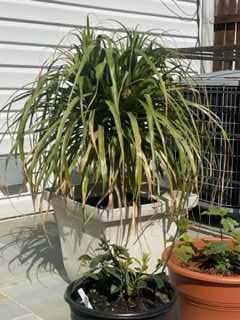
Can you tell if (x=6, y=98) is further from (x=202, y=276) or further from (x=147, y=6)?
(x=202, y=276)

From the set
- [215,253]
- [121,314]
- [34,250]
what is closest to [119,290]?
[121,314]

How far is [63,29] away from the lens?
16.5 feet

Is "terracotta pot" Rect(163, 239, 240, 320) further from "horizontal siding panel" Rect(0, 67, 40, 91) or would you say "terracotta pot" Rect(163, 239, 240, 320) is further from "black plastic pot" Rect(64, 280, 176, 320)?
"horizontal siding panel" Rect(0, 67, 40, 91)

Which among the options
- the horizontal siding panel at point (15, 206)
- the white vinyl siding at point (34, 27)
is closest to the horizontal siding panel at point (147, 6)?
the white vinyl siding at point (34, 27)

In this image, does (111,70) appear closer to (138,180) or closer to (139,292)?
(138,180)

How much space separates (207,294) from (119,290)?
390mm

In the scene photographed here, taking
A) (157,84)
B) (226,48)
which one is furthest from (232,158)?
(157,84)

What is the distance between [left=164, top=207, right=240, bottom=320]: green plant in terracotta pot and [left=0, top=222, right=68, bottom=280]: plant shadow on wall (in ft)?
3.43

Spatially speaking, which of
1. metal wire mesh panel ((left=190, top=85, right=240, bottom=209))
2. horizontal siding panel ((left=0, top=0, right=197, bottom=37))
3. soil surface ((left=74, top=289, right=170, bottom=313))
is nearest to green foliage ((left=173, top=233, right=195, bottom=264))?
soil surface ((left=74, top=289, right=170, bottom=313))

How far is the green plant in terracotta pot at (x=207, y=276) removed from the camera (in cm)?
247

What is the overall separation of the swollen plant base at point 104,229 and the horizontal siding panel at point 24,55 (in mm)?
1853

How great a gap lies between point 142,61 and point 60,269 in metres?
1.47

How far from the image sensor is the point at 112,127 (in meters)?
2.97

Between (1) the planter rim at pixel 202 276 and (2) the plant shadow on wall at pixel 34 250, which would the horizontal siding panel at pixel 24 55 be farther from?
(1) the planter rim at pixel 202 276
